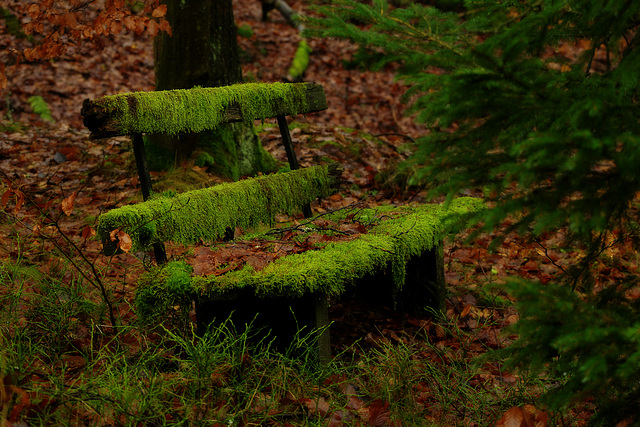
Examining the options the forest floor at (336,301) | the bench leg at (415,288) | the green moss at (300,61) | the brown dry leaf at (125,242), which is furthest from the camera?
the green moss at (300,61)

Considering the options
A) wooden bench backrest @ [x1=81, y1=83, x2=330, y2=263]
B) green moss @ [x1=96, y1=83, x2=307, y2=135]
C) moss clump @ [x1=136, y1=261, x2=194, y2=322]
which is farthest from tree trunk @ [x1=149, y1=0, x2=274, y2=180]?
moss clump @ [x1=136, y1=261, x2=194, y2=322]

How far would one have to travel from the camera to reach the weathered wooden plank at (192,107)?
324cm

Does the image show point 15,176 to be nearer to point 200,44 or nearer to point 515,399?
point 200,44

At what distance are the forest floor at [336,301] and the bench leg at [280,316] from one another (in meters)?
0.19

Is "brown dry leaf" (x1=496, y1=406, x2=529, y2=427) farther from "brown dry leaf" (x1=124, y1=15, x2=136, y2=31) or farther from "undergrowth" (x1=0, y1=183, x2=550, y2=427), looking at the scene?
"brown dry leaf" (x1=124, y1=15, x2=136, y2=31)

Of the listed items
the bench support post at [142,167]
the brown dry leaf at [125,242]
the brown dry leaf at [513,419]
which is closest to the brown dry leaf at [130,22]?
the bench support post at [142,167]

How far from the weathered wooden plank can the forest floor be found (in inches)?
19.1

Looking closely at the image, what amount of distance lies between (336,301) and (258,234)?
1.00 meters

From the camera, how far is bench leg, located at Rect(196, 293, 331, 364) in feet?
9.73

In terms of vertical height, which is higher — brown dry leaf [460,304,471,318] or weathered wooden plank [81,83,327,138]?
weathered wooden plank [81,83,327,138]

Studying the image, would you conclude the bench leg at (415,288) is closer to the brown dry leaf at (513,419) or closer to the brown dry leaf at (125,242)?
the brown dry leaf at (513,419)

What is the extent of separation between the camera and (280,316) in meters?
3.25

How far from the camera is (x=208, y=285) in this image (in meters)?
2.76

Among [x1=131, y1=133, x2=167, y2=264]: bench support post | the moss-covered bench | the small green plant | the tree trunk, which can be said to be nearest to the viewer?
the moss-covered bench
